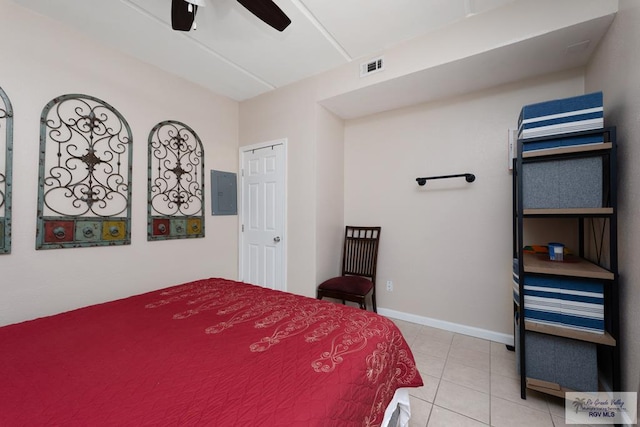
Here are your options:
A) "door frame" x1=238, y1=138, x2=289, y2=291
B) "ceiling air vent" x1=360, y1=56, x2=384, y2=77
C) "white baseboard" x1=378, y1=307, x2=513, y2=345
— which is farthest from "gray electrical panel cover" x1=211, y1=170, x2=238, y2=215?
"white baseboard" x1=378, y1=307, x2=513, y2=345

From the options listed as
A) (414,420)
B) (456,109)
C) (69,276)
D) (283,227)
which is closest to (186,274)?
(69,276)

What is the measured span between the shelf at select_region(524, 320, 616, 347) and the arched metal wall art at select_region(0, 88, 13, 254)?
351cm

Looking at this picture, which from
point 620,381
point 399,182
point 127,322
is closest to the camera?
point 127,322

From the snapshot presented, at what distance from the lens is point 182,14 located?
1.63 metres

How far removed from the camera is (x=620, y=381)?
1.49m

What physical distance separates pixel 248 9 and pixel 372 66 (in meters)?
1.26

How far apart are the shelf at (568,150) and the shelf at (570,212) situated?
34 cm

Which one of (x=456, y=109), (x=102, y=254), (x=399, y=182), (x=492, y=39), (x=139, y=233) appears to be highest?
(x=492, y=39)

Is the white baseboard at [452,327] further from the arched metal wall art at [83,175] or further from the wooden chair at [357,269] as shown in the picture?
the arched metal wall art at [83,175]

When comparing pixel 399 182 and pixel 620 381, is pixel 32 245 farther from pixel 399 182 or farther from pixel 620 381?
pixel 620 381

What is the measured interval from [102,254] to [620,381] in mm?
3739

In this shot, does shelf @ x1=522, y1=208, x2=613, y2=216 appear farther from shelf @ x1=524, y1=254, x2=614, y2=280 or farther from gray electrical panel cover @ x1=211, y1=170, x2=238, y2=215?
gray electrical panel cover @ x1=211, y1=170, x2=238, y2=215

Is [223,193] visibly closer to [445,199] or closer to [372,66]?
[372,66]

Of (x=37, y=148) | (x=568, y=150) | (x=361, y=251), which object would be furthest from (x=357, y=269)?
(x=37, y=148)
